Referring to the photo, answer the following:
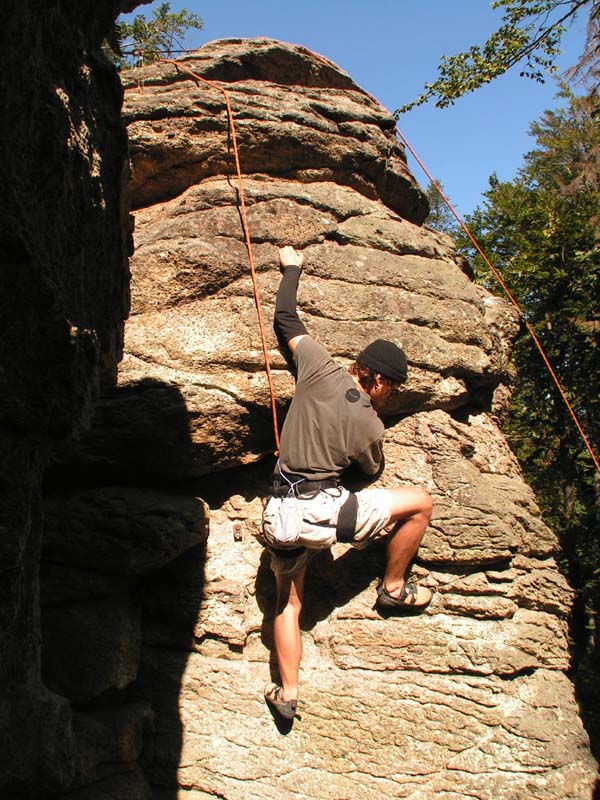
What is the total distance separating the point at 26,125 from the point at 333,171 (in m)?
3.87

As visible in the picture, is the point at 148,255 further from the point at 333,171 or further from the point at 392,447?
the point at 392,447

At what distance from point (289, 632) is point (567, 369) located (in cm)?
620

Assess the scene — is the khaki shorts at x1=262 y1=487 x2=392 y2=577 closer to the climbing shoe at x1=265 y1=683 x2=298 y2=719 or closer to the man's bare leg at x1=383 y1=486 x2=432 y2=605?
the man's bare leg at x1=383 y1=486 x2=432 y2=605

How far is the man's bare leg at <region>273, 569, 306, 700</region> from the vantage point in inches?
179

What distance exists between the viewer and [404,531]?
4656mm

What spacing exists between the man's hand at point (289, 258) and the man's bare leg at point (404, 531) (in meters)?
1.78

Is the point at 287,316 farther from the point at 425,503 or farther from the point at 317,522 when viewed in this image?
the point at 425,503

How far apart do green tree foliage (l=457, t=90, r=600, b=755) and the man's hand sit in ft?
16.2

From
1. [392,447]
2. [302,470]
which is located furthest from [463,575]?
[302,470]

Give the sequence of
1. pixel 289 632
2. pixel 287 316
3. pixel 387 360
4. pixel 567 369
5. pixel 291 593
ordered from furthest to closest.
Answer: pixel 567 369, pixel 287 316, pixel 387 360, pixel 291 593, pixel 289 632

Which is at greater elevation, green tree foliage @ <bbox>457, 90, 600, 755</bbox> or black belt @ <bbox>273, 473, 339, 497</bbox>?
green tree foliage @ <bbox>457, 90, 600, 755</bbox>

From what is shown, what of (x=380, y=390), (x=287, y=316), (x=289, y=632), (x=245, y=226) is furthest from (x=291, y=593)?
(x=245, y=226)

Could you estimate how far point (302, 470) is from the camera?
4582mm

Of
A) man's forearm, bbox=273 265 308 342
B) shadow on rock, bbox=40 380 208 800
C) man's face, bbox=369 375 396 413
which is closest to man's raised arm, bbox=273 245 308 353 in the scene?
man's forearm, bbox=273 265 308 342
